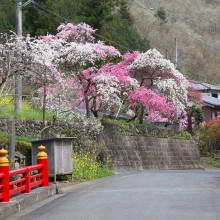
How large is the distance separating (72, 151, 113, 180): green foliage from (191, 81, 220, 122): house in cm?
3337

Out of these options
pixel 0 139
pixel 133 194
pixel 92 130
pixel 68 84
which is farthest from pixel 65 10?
pixel 133 194

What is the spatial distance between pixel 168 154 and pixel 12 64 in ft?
63.2

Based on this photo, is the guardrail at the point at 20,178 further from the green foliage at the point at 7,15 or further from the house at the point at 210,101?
the house at the point at 210,101

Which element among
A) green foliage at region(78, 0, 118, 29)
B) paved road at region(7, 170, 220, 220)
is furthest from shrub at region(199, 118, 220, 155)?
paved road at region(7, 170, 220, 220)

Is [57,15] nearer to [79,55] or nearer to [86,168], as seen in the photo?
[79,55]

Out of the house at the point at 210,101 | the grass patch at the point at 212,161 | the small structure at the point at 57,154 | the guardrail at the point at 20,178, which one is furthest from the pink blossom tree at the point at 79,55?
the house at the point at 210,101

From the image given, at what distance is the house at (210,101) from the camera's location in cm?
5622

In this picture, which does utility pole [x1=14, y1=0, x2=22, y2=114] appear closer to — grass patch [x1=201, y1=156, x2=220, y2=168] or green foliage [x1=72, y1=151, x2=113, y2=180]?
green foliage [x1=72, y1=151, x2=113, y2=180]

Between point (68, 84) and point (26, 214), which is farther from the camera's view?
point (68, 84)

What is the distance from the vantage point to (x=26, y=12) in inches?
1560

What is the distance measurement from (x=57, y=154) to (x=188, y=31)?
10790 centimetres

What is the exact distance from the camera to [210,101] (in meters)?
56.9

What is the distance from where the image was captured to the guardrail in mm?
10125

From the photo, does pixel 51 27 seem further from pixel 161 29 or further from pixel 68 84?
pixel 161 29
